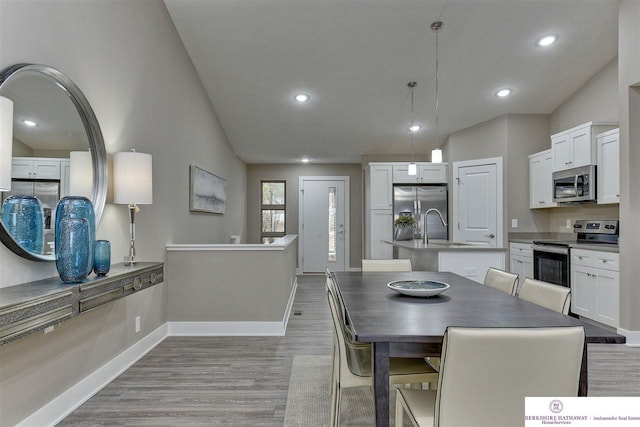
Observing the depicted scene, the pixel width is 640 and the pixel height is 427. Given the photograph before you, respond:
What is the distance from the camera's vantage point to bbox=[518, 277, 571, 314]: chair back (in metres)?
1.73

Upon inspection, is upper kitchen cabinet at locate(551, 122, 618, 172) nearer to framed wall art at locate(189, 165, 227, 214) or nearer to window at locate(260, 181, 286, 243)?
framed wall art at locate(189, 165, 227, 214)

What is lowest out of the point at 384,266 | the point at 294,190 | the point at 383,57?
the point at 384,266

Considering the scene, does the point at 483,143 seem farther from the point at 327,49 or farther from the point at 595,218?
the point at 327,49

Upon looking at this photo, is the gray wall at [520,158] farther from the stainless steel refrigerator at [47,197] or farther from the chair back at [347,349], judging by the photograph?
the stainless steel refrigerator at [47,197]

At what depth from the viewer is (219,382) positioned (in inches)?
98.4

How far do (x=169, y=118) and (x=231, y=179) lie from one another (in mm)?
2829

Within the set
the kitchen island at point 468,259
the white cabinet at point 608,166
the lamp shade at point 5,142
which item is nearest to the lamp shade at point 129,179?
the lamp shade at point 5,142

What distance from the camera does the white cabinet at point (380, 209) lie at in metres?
6.17

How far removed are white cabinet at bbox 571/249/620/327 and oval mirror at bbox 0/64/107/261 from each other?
439 cm

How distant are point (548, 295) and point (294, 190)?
6428mm

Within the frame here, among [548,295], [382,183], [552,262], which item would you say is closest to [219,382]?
[548,295]

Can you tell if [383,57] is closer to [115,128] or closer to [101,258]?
[115,128]

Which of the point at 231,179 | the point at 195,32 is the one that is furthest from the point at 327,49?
the point at 231,179

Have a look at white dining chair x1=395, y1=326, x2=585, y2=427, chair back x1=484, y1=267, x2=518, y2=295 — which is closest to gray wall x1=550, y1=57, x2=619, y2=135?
chair back x1=484, y1=267, x2=518, y2=295
